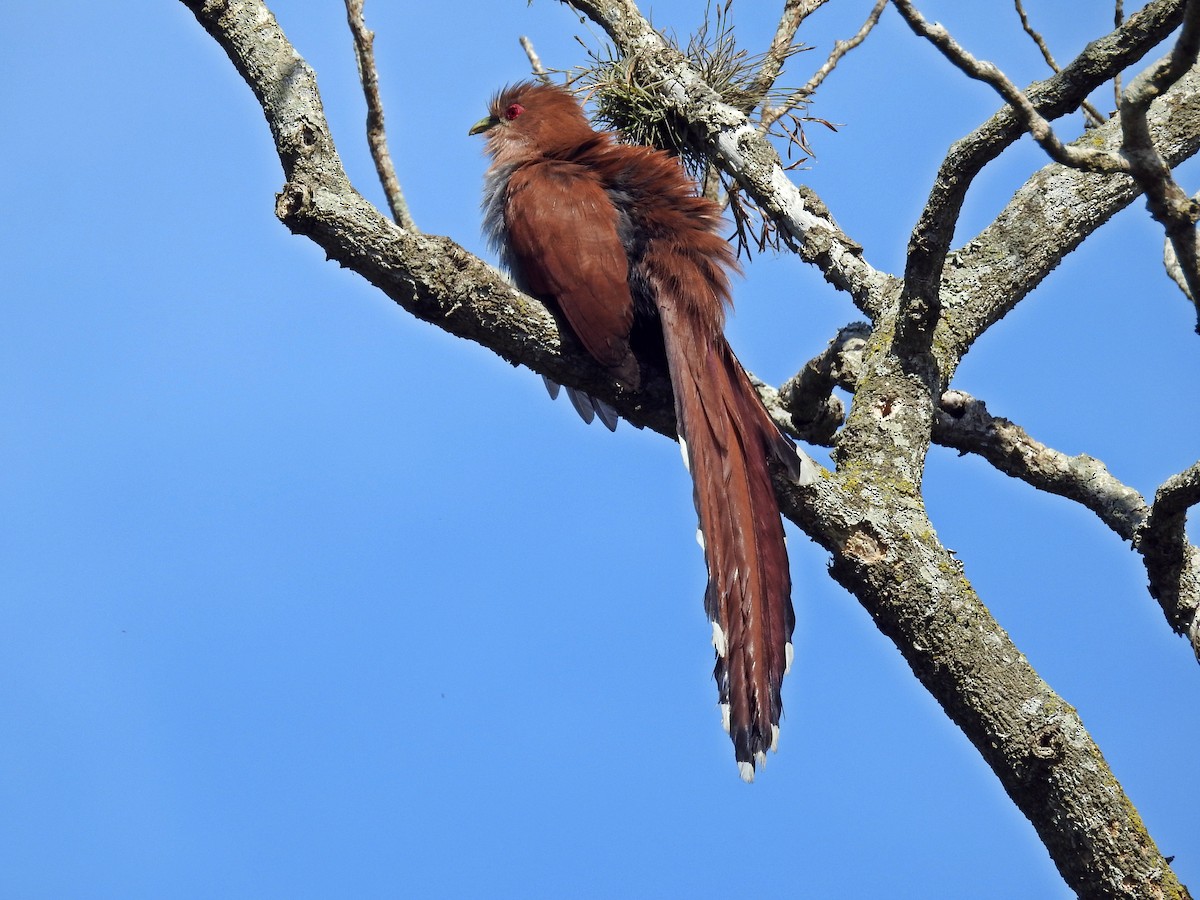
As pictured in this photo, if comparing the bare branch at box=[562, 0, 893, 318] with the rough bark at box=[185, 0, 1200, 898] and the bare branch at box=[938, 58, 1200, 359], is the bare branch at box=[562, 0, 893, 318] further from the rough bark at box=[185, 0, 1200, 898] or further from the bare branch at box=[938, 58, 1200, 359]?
the bare branch at box=[938, 58, 1200, 359]

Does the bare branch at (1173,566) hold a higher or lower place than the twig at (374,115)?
lower

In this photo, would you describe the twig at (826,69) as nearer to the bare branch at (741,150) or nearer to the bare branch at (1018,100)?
the bare branch at (741,150)

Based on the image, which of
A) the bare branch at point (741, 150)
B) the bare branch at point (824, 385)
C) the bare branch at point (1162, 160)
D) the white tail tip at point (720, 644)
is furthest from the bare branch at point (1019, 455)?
the bare branch at point (1162, 160)

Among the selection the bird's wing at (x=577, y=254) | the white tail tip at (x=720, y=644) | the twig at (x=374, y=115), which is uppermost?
the twig at (x=374, y=115)

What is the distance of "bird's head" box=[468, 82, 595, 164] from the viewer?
4.17 m

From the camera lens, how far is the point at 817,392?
3900 mm

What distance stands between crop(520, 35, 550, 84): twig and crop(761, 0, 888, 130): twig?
98 cm

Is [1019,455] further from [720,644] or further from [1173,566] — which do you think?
[720,644]

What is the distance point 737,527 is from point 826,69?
8.47ft

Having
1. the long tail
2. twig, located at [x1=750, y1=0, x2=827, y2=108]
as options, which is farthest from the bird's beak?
the long tail

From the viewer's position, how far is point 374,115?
4.15m

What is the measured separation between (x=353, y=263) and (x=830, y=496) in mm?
1468

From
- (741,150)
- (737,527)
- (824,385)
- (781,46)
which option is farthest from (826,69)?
(737,527)

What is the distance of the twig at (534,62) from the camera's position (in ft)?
15.4
